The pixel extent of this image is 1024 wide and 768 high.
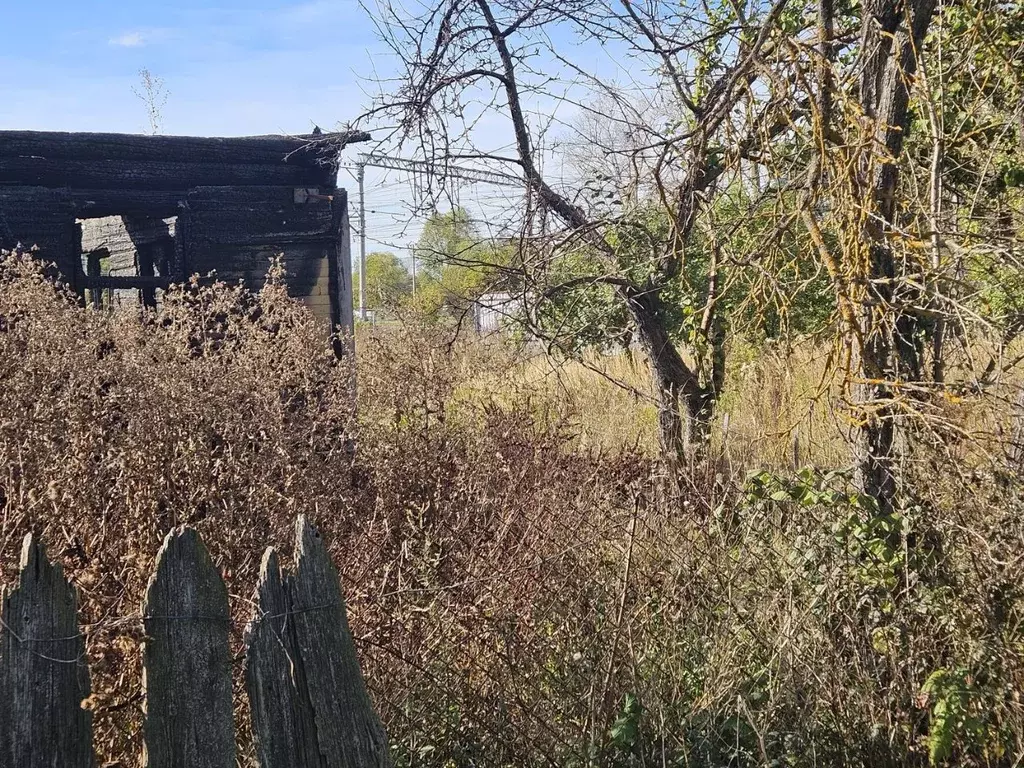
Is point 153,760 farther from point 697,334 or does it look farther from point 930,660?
point 697,334

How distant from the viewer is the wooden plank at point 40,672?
1.94 meters

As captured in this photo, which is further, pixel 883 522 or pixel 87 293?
pixel 87 293

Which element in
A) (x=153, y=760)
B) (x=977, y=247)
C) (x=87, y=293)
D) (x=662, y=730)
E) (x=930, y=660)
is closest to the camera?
(x=153, y=760)

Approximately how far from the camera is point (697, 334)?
4.64 meters

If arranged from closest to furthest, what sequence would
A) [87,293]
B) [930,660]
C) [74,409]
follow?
Result: 1. [930,660]
2. [74,409]
3. [87,293]

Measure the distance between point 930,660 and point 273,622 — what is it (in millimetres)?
2324

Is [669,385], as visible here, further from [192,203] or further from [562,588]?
[192,203]

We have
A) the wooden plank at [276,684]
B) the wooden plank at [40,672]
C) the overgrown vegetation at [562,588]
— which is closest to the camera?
the wooden plank at [40,672]

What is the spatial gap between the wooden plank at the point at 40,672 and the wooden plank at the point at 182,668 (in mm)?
137

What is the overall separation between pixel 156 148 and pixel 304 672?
10.6m

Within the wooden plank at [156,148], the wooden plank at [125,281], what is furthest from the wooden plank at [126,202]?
the wooden plank at [125,281]

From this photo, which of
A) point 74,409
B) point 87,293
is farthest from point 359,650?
point 87,293

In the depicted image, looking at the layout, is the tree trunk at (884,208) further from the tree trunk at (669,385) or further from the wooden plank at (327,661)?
the tree trunk at (669,385)

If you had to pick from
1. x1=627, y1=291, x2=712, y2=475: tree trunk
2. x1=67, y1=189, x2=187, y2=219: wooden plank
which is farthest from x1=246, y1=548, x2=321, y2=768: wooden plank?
x1=67, y1=189, x2=187, y2=219: wooden plank
